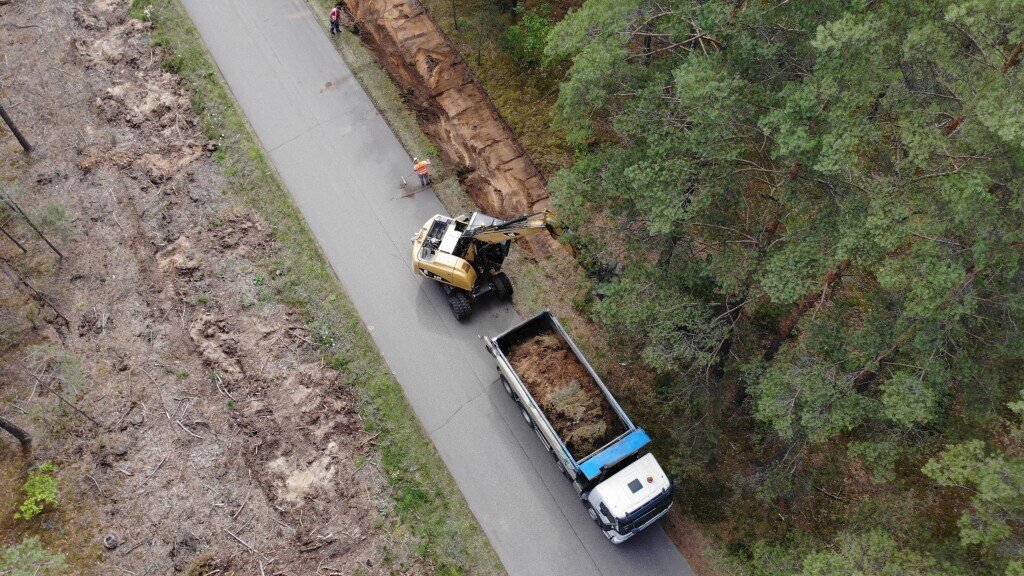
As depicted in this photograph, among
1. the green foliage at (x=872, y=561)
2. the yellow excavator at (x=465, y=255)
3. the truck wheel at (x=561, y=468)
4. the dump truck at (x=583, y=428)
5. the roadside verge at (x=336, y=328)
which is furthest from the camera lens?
the yellow excavator at (x=465, y=255)

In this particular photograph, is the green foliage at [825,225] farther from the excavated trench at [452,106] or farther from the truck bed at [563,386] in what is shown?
the excavated trench at [452,106]

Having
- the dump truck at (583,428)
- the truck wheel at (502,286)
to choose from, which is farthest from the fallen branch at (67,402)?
the truck wheel at (502,286)

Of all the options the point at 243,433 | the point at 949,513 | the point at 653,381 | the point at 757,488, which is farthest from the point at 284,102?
the point at 949,513

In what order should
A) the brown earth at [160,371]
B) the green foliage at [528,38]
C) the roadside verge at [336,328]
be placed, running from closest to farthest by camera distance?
the brown earth at [160,371]
the roadside verge at [336,328]
the green foliage at [528,38]

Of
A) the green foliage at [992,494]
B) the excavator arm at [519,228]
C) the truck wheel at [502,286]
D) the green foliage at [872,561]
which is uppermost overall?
the green foliage at [992,494]

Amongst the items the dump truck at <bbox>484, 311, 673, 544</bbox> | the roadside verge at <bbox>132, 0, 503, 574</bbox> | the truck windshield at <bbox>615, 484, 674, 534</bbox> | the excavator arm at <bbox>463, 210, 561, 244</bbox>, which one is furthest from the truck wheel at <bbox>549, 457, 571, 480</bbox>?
the excavator arm at <bbox>463, 210, 561, 244</bbox>

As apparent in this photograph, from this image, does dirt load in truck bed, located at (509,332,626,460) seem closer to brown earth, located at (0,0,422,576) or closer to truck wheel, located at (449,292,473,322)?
truck wheel, located at (449,292,473,322)

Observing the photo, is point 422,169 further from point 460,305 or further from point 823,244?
A: point 823,244
